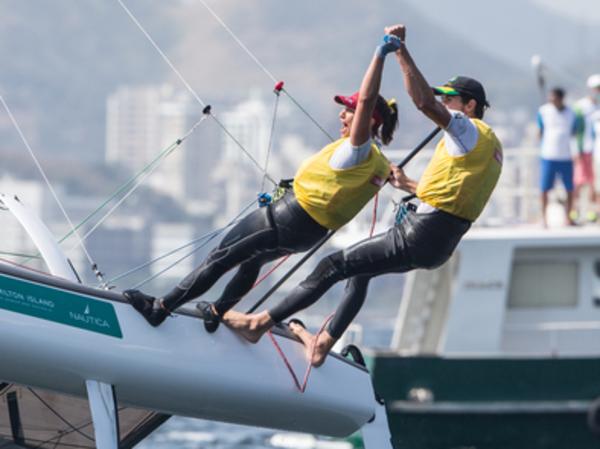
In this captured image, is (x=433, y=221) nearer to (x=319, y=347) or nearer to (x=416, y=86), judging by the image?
(x=416, y=86)

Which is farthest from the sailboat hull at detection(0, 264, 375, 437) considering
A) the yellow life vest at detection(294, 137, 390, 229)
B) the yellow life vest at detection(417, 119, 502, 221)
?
the yellow life vest at detection(417, 119, 502, 221)

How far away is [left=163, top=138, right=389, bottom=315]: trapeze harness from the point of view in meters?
7.97

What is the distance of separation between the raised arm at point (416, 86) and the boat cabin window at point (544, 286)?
905 centimetres

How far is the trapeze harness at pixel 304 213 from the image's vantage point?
7.97m

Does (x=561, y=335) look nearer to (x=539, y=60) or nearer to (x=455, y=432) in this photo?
(x=455, y=432)

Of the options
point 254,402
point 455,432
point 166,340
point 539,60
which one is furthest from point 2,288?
point 539,60

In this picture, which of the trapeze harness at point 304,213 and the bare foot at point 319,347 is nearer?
the trapeze harness at point 304,213

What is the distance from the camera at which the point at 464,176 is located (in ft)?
26.1

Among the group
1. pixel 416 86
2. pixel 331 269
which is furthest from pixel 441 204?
pixel 416 86

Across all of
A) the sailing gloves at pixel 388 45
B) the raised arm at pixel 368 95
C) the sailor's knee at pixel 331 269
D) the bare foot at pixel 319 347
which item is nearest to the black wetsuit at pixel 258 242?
the sailor's knee at pixel 331 269

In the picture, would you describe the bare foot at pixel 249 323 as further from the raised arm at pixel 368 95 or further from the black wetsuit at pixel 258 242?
the raised arm at pixel 368 95

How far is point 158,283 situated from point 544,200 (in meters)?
92.0

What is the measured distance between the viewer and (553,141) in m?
15.7

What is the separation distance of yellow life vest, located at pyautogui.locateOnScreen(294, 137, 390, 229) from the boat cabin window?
340 inches
